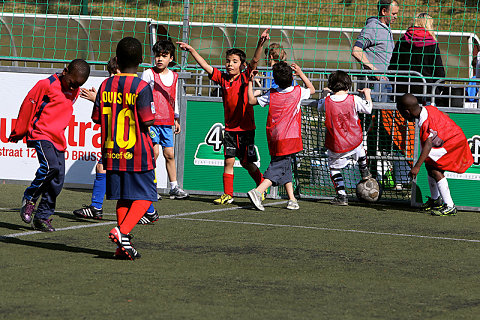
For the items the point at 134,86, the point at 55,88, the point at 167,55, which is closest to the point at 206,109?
the point at 167,55

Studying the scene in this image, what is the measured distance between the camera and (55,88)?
295 inches

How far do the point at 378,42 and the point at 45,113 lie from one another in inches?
240

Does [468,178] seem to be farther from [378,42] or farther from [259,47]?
[259,47]

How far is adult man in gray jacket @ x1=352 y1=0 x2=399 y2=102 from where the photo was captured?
11812 mm

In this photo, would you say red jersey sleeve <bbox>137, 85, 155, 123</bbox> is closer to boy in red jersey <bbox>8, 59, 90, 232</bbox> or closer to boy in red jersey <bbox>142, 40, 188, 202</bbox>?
boy in red jersey <bbox>8, 59, 90, 232</bbox>

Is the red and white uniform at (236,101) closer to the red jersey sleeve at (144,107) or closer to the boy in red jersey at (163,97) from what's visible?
the boy in red jersey at (163,97)

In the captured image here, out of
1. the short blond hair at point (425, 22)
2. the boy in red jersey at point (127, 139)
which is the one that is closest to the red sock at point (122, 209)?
the boy in red jersey at point (127, 139)

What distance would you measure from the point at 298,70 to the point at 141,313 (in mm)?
5911

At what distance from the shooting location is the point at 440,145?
9.62m

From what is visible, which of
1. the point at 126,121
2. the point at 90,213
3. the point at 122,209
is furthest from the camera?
the point at 90,213

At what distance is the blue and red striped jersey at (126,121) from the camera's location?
6059 millimetres

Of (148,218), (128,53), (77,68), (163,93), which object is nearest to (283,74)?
(163,93)

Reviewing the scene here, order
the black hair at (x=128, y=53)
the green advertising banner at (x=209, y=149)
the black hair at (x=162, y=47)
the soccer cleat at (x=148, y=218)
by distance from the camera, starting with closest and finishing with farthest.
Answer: the black hair at (x=128, y=53), the soccer cleat at (x=148, y=218), the black hair at (x=162, y=47), the green advertising banner at (x=209, y=149)

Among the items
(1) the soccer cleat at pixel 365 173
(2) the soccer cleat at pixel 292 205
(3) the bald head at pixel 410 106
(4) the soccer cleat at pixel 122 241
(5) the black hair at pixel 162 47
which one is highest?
(5) the black hair at pixel 162 47
